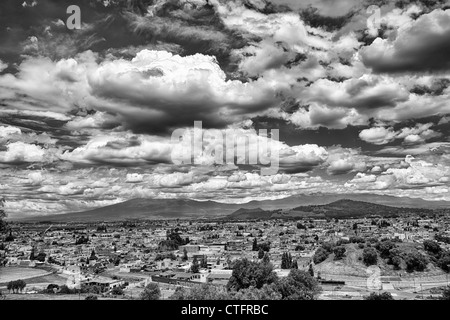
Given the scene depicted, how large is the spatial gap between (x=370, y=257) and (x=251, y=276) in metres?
18.8

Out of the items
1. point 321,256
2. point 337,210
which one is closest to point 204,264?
point 321,256

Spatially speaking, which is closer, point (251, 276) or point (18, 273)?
point (251, 276)

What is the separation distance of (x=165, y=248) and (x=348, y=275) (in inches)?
1361

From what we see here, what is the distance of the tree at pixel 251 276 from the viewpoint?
17250mm

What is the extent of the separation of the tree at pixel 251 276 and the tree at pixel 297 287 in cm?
183

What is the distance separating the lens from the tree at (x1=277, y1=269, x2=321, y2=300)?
1313 centimetres

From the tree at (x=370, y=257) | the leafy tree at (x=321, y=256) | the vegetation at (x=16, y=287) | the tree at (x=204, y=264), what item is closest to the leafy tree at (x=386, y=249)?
the tree at (x=370, y=257)

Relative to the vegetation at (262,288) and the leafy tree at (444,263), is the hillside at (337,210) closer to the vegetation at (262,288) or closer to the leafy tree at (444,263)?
the leafy tree at (444,263)

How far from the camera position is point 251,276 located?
17.5 meters

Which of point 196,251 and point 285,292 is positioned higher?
→ point 285,292

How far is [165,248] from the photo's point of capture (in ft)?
194

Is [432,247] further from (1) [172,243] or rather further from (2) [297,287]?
(1) [172,243]
